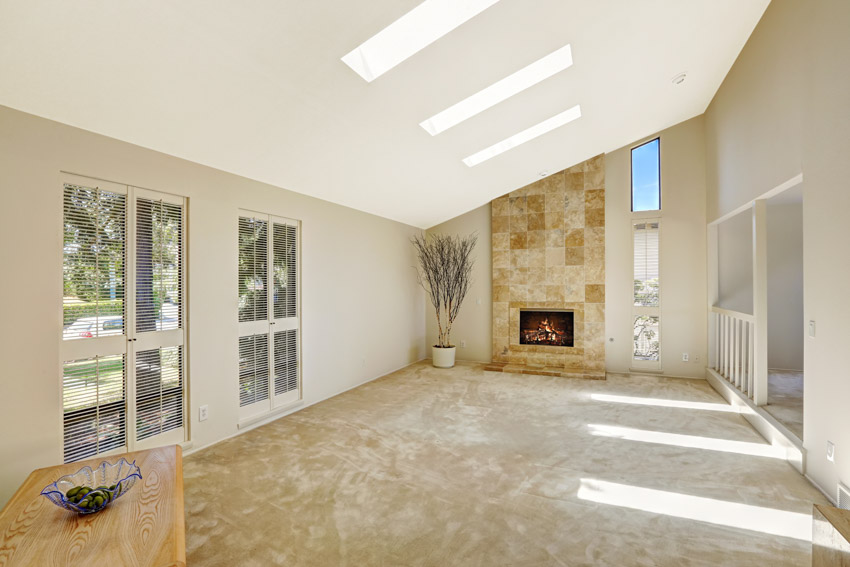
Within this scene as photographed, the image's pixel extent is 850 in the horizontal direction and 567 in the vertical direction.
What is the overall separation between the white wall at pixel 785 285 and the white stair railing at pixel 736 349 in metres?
1.34

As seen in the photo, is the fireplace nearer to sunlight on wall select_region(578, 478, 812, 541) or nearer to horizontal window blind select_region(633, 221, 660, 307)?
horizontal window blind select_region(633, 221, 660, 307)

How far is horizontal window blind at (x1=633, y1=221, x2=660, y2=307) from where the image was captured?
628 centimetres

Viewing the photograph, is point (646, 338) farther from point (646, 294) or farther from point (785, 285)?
point (785, 285)

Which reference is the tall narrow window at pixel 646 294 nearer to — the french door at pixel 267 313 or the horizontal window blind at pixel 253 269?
the french door at pixel 267 313

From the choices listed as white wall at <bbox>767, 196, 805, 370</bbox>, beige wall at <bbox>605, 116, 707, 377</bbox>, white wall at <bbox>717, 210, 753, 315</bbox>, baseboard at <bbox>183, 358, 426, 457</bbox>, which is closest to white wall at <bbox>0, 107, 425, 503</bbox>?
baseboard at <bbox>183, 358, 426, 457</bbox>

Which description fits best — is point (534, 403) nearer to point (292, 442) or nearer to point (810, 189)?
point (292, 442)

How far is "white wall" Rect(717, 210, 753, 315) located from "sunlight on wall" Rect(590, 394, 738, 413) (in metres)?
1.94

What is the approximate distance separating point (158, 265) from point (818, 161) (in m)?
5.06

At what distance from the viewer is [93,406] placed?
9.08 feet

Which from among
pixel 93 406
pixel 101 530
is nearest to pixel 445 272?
pixel 93 406

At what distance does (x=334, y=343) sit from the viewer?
17.2 ft

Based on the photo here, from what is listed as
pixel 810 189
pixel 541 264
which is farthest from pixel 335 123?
pixel 541 264

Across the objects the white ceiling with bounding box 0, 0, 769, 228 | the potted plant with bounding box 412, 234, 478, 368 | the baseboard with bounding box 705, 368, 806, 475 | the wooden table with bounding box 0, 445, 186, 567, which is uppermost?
the white ceiling with bounding box 0, 0, 769, 228

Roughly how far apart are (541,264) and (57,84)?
6262 millimetres
